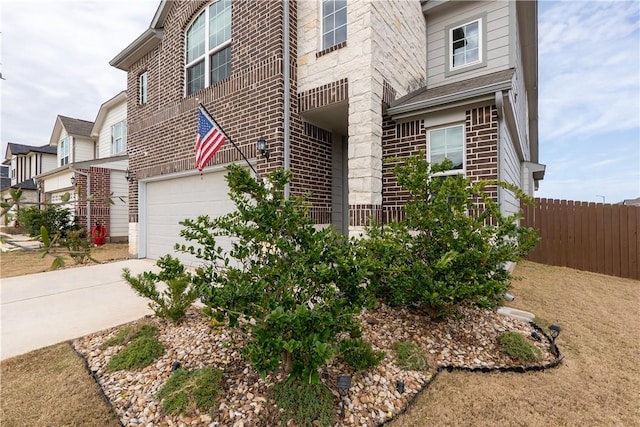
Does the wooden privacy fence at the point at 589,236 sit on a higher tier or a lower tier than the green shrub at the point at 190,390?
higher

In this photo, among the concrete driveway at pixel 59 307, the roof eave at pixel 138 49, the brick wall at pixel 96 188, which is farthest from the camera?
the brick wall at pixel 96 188

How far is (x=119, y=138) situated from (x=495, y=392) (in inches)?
718

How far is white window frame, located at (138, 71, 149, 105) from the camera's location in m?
8.96

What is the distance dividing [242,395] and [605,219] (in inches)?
344

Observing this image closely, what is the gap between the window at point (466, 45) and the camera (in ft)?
21.8

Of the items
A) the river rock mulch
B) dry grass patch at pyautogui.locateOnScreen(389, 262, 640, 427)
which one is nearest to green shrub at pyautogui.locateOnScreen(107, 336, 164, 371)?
the river rock mulch

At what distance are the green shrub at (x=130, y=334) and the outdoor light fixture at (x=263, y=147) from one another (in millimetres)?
3289

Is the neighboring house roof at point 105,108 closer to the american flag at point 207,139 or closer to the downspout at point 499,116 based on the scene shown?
the american flag at point 207,139

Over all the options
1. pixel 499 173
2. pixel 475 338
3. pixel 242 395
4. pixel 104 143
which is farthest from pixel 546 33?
pixel 104 143

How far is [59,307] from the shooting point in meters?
4.46

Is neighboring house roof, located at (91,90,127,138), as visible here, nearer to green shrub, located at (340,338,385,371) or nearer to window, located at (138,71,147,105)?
window, located at (138,71,147,105)

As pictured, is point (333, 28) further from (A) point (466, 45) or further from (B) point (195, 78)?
(B) point (195, 78)

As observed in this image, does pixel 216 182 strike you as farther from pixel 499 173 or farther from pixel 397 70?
pixel 499 173

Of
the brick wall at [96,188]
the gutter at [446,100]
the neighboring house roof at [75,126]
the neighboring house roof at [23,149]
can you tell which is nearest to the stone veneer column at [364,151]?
the gutter at [446,100]
